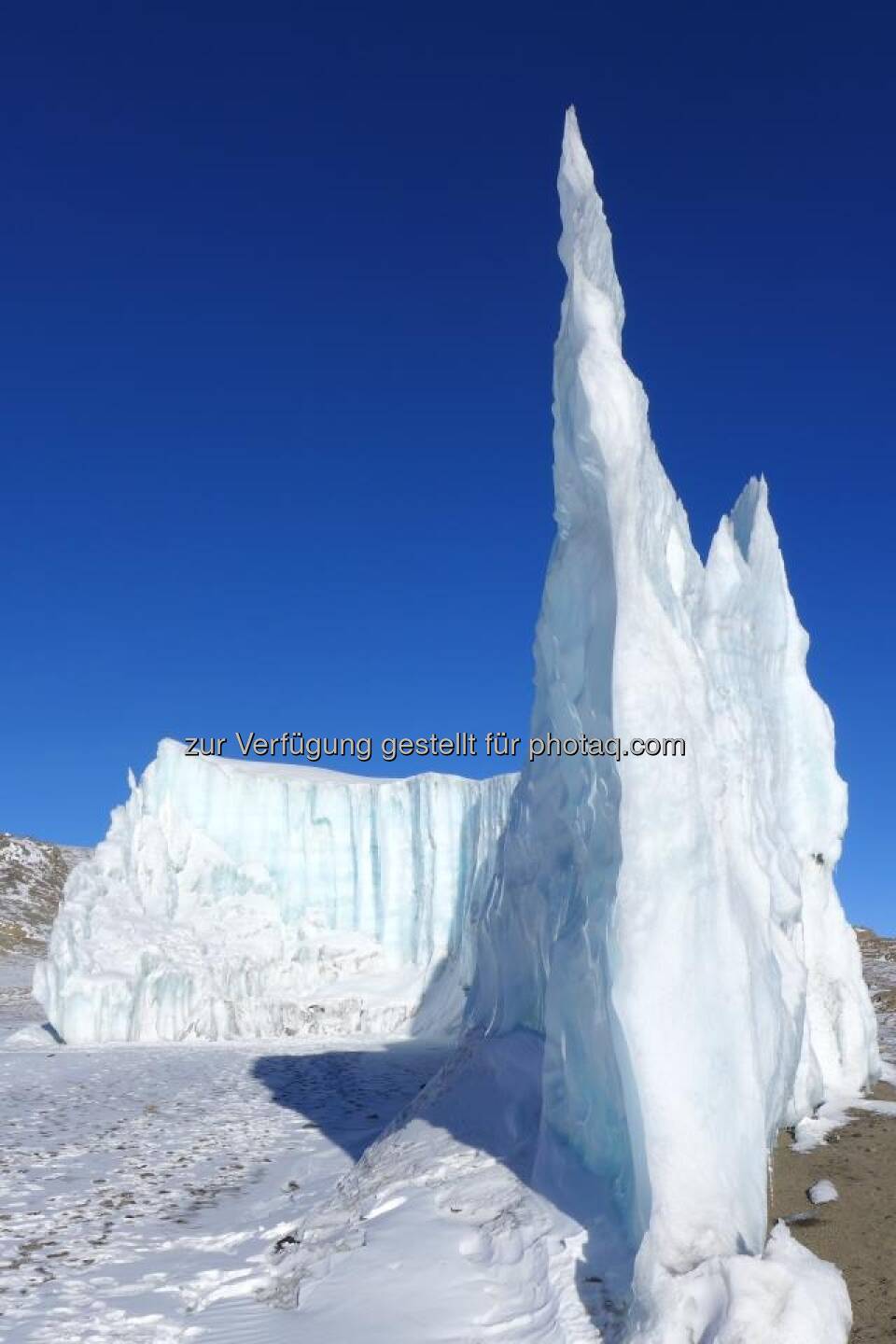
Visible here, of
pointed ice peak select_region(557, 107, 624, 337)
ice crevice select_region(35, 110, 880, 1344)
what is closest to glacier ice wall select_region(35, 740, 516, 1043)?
ice crevice select_region(35, 110, 880, 1344)

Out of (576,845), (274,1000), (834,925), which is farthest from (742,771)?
(274,1000)

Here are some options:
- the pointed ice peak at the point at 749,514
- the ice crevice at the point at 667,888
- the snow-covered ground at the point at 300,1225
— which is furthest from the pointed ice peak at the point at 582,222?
the snow-covered ground at the point at 300,1225

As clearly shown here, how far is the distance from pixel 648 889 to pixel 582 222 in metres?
6.28

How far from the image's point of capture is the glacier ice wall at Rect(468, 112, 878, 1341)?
725cm

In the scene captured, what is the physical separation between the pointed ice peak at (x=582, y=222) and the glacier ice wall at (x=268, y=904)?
831 inches

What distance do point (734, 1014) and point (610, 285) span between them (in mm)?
7023

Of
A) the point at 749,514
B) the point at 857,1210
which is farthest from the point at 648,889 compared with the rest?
the point at 749,514

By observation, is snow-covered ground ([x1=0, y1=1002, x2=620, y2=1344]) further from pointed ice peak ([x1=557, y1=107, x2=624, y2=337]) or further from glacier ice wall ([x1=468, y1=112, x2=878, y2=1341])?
pointed ice peak ([x1=557, y1=107, x2=624, y2=337])

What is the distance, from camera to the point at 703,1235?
22.2 ft

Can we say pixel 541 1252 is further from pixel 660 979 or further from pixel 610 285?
pixel 610 285

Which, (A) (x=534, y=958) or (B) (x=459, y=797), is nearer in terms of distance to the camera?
(A) (x=534, y=958)

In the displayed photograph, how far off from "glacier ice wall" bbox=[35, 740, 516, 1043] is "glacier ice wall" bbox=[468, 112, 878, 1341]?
57.0ft

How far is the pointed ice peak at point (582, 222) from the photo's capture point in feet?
33.4

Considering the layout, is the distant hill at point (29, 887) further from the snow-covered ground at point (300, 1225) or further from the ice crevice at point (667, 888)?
the ice crevice at point (667, 888)
